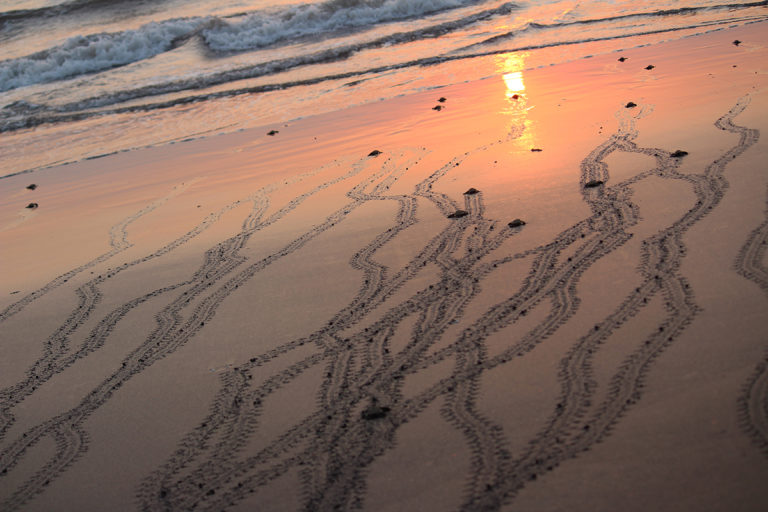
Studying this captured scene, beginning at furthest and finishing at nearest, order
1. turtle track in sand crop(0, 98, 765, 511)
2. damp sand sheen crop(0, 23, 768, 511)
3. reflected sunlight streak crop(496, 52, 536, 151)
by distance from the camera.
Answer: reflected sunlight streak crop(496, 52, 536, 151)
turtle track in sand crop(0, 98, 765, 511)
damp sand sheen crop(0, 23, 768, 511)

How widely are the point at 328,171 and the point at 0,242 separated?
3853mm

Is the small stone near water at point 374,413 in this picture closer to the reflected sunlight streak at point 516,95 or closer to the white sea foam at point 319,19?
the reflected sunlight streak at point 516,95

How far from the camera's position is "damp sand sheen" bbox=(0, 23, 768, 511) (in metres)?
3.02

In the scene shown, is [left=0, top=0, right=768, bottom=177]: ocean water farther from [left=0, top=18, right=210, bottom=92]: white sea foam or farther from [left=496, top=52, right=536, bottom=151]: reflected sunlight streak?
[left=496, top=52, right=536, bottom=151]: reflected sunlight streak

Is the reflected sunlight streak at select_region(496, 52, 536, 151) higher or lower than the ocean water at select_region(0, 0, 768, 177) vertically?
lower

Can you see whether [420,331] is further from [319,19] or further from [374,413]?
[319,19]

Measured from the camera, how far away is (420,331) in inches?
166

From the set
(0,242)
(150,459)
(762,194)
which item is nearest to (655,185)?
(762,194)

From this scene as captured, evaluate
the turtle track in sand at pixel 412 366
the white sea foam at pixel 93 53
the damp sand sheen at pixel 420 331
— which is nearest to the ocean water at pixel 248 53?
the white sea foam at pixel 93 53

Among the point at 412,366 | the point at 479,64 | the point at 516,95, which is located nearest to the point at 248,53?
the point at 479,64

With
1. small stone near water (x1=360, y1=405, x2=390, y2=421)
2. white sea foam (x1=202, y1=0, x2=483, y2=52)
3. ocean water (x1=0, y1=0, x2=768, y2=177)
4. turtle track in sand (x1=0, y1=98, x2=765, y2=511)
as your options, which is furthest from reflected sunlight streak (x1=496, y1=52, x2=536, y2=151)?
white sea foam (x1=202, y1=0, x2=483, y2=52)

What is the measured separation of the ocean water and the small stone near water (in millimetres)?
9163

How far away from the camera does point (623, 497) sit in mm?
2691

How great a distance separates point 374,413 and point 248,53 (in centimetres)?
1974
